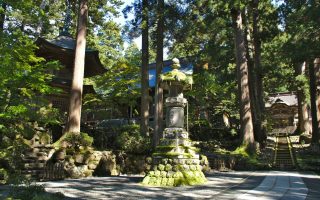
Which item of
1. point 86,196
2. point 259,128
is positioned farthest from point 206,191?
point 259,128

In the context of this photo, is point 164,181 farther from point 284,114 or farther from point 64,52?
point 284,114

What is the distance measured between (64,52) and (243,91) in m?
12.0

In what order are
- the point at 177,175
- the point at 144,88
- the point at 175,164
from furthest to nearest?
the point at 144,88
the point at 175,164
the point at 177,175

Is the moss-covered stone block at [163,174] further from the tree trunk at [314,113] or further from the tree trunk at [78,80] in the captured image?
the tree trunk at [314,113]

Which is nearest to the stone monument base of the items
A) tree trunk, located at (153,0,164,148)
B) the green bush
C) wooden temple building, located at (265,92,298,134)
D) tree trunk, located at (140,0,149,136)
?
the green bush

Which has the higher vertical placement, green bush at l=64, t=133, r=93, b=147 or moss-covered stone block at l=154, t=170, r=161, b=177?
green bush at l=64, t=133, r=93, b=147

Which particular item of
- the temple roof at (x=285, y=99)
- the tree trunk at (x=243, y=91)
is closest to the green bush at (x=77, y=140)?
the tree trunk at (x=243, y=91)

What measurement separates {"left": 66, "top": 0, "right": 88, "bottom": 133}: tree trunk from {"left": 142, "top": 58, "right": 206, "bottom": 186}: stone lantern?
5883mm

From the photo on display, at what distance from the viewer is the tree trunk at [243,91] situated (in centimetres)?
1839

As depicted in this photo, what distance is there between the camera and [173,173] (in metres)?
9.83

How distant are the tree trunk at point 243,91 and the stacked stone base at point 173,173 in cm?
899

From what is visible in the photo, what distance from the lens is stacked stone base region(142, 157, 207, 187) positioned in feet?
31.8

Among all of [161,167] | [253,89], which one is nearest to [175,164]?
[161,167]

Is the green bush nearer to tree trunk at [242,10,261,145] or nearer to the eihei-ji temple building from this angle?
tree trunk at [242,10,261,145]
